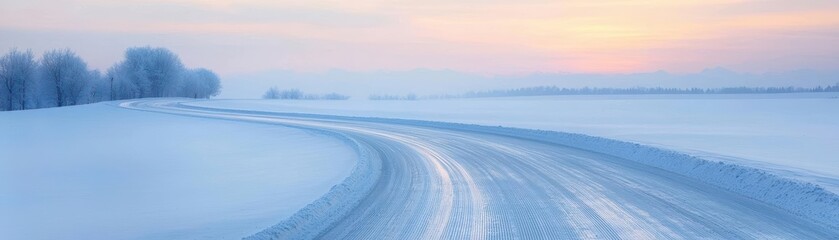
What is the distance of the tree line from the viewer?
4621 inches

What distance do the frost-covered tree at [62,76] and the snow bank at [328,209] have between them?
4638 inches

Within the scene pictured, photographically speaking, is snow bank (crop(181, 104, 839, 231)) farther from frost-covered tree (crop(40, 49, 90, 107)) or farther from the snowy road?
frost-covered tree (crop(40, 49, 90, 107))

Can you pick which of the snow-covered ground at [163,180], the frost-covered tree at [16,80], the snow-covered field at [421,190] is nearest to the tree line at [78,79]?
the frost-covered tree at [16,80]

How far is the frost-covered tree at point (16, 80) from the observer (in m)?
117

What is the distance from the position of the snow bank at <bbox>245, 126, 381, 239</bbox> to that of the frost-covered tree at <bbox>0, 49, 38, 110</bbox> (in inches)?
4649

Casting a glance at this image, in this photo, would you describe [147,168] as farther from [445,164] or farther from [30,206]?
[445,164]

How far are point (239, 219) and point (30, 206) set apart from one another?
18.3ft

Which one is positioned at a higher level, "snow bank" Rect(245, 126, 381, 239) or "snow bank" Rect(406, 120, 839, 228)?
"snow bank" Rect(406, 120, 839, 228)

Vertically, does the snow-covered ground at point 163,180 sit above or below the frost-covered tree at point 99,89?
below

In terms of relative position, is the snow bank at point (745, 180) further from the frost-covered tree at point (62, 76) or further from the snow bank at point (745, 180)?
the frost-covered tree at point (62, 76)

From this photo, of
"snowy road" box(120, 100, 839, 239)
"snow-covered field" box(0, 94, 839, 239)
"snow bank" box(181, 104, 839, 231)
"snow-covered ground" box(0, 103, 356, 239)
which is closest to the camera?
"snowy road" box(120, 100, 839, 239)

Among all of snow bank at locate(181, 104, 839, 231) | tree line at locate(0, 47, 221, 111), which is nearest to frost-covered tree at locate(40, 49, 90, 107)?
tree line at locate(0, 47, 221, 111)

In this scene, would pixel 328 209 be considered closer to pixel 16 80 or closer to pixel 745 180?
pixel 745 180

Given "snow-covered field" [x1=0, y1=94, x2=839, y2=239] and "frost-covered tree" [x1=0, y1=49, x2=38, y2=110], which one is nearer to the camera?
"snow-covered field" [x1=0, y1=94, x2=839, y2=239]
